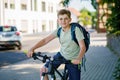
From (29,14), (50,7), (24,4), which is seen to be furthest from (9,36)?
(50,7)

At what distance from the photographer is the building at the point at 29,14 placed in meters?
59.5

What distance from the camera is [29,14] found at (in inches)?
2790

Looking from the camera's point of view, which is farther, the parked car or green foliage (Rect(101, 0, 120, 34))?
the parked car

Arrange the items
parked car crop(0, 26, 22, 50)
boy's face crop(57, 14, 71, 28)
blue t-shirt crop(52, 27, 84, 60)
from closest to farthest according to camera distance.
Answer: boy's face crop(57, 14, 71, 28)
blue t-shirt crop(52, 27, 84, 60)
parked car crop(0, 26, 22, 50)

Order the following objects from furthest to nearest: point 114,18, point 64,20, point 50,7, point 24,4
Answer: point 50,7 < point 24,4 < point 114,18 < point 64,20

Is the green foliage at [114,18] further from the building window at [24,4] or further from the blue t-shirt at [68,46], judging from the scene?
the building window at [24,4]

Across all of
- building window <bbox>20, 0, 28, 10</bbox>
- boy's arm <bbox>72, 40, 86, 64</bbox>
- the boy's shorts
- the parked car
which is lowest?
the parked car

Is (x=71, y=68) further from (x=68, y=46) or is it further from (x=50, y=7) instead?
(x=50, y=7)

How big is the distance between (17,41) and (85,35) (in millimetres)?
17866

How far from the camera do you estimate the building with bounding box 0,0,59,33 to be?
59.5 metres

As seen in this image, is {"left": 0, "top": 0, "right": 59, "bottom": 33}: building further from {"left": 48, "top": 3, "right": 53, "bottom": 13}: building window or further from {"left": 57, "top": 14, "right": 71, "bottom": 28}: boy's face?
{"left": 57, "top": 14, "right": 71, "bottom": 28}: boy's face

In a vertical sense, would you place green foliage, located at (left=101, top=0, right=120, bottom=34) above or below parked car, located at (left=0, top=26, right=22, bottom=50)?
above

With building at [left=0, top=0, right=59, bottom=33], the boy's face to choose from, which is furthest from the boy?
building at [left=0, top=0, right=59, bottom=33]

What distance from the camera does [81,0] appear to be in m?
13.8
